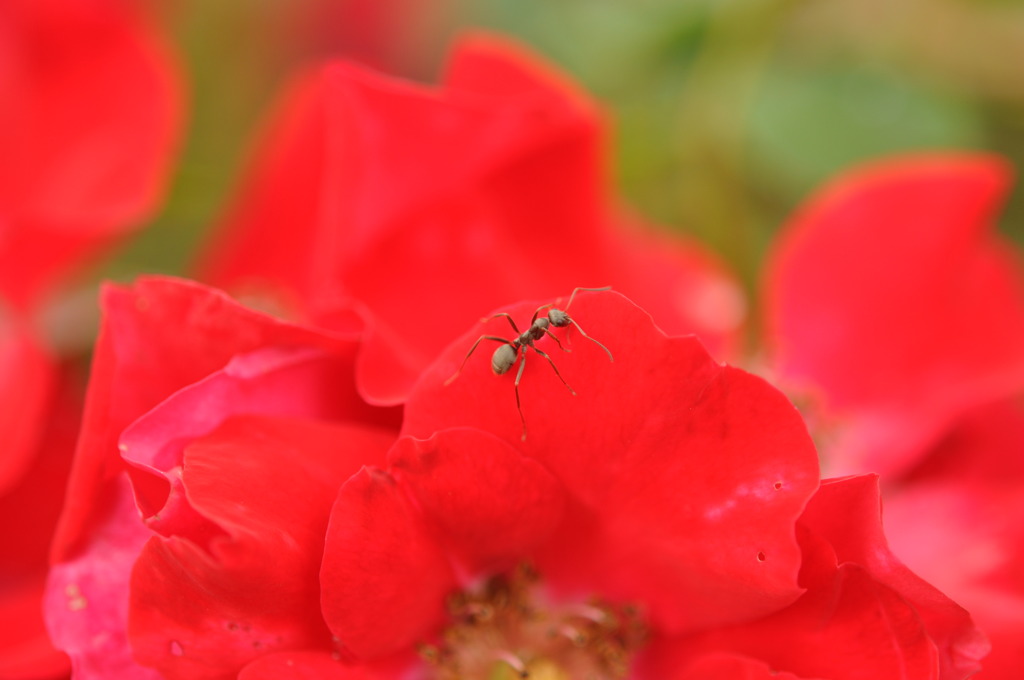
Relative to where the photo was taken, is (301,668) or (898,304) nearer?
(301,668)

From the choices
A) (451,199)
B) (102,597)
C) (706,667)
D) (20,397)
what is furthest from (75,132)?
(706,667)

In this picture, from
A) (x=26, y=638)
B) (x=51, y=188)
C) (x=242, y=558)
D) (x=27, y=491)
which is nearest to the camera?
(x=242, y=558)

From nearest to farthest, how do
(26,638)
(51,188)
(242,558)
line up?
(242,558) → (26,638) → (51,188)

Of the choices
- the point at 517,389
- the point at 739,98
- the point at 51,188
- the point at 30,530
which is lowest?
the point at 30,530

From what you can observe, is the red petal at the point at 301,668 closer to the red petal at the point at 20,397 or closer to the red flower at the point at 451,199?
the red flower at the point at 451,199

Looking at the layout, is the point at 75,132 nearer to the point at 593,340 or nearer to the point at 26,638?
the point at 26,638

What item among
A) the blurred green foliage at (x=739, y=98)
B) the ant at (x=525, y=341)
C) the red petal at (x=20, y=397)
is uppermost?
the blurred green foliage at (x=739, y=98)

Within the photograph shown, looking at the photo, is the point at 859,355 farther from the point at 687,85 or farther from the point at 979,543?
the point at 687,85

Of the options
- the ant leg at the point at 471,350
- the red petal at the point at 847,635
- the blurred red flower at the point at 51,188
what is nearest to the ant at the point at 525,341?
the ant leg at the point at 471,350
